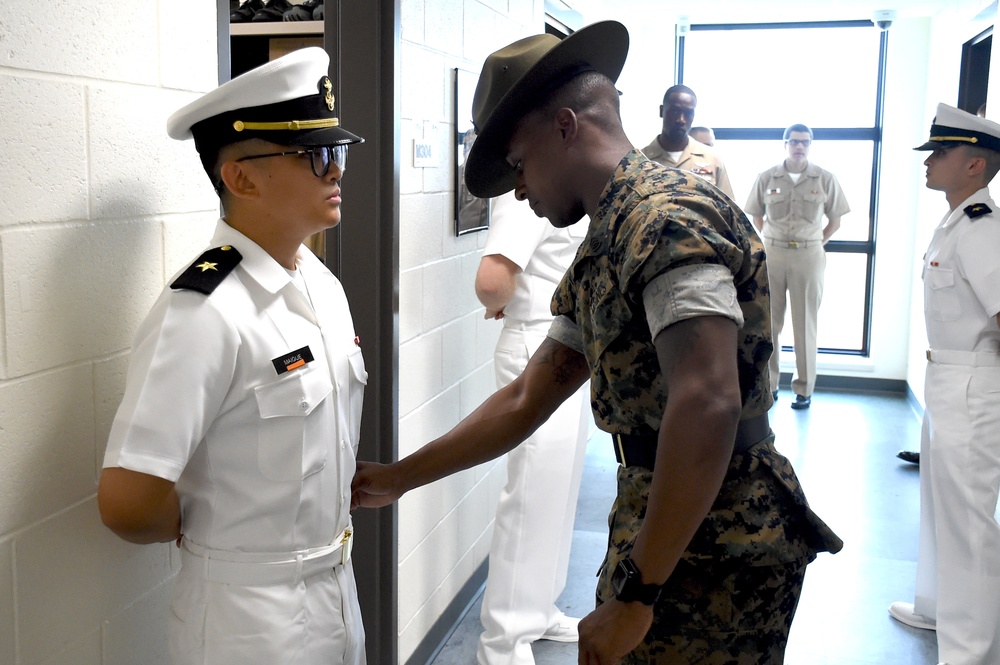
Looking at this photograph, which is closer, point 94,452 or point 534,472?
point 94,452

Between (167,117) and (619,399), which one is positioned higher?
(167,117)

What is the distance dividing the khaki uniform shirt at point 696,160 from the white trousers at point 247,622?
3.84 m

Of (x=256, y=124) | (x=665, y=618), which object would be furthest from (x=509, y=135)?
(x=665, y=618)

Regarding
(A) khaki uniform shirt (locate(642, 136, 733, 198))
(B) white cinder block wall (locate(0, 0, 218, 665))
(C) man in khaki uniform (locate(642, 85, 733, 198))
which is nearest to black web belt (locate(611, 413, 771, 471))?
(B) white cinder block wall (locate(0, 0, 218, 665))

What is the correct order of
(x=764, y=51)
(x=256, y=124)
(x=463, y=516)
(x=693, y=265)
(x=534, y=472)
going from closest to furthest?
(x=693, y=265), (x=256, y=124), (x=534, y=472), (x=463, y=516), (x=764, y=51)

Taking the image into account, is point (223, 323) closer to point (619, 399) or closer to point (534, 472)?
point (619, 399)

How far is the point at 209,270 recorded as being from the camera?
1391 millimetres

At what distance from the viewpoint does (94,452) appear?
1437mm

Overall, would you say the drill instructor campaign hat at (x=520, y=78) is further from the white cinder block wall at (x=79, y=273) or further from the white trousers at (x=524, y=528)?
the white trousers at (x=524, y=528)

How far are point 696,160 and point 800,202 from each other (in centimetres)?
179

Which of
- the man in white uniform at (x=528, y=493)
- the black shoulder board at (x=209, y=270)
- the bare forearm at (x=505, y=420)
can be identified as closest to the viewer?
the black shoulder board at (x=209, y=270)

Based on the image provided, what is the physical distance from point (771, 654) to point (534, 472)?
4.95ft

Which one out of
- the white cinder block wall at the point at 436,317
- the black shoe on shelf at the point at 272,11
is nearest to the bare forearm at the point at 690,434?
the white cinder block wall at the point at 436,317

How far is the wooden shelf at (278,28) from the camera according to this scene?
8.97ft
